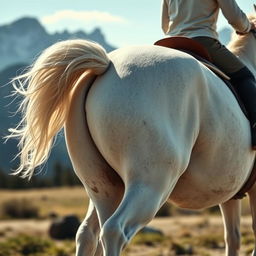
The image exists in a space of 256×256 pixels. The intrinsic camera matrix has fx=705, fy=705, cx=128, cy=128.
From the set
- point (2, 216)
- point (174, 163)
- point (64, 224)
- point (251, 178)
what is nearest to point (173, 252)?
point (64, 224)

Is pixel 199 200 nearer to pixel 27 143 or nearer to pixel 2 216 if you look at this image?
pixel 27 143

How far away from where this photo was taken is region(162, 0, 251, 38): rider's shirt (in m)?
6.55

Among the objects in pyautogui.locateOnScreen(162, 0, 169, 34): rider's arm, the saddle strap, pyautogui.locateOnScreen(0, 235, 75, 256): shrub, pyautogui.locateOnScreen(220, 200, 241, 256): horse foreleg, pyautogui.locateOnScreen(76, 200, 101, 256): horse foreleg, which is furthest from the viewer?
pyautogui.locateOnScreen(0, 235, 75, 256): shrub

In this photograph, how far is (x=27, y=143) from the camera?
5.61 metres

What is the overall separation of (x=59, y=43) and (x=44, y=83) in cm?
34

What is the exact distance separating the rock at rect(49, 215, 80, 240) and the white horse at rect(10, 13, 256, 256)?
82.5 ft

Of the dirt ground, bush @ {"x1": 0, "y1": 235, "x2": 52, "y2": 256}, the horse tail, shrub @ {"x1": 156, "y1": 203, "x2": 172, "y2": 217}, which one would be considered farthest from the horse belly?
shrub @ {"x1": 156, "y1": 203, "x2": 172, "y2": 217}

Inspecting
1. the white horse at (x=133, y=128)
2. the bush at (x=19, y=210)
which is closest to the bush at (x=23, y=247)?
the white horse at (x=133, y=128)

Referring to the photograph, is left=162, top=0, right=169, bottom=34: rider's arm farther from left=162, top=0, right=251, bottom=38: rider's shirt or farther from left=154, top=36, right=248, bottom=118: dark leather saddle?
left=154, top=36, right=248, bottom=118: dark leather saddle

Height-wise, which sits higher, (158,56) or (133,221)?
(158,56)

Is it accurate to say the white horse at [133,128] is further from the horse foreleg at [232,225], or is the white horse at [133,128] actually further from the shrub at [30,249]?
the shrub at [30,249]

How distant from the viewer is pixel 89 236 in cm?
609

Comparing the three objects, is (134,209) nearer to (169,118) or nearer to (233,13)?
(169,118)

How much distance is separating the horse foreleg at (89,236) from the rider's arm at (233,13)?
2.18 m
